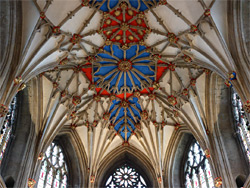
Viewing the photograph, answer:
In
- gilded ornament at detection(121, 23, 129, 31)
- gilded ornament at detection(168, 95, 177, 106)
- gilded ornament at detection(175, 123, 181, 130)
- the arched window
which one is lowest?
the arched window

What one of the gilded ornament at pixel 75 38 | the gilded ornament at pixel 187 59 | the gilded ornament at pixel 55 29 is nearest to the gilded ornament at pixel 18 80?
the gilded ornament at pixel 55 29

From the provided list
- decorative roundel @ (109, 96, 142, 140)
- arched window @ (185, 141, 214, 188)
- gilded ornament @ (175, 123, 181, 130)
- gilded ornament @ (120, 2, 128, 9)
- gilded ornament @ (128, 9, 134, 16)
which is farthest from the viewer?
gilded ornament @ (175, 123, 181, 130)

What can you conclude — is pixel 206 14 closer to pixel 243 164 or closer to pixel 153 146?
pixel 243 164

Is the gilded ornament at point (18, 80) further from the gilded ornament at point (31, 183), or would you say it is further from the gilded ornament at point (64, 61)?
the gilded ornament at point (31, 183)

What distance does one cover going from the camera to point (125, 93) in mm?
19312

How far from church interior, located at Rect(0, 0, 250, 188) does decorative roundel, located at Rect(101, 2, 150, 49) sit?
0.17ft

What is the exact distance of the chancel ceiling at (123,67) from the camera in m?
14.7

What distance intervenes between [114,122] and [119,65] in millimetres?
4343

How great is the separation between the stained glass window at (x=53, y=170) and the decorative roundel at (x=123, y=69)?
496 centimetres

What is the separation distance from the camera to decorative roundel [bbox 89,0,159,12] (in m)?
15.1

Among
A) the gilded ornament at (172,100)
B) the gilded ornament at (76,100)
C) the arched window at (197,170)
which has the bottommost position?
the arched window at (197,170)

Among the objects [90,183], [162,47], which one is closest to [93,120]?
[90,183]

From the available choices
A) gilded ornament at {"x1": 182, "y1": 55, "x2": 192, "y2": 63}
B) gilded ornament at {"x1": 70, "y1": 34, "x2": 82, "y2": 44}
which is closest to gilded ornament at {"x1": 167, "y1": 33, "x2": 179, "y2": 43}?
gilded ornament at {"x1": 182, "y1": 55, "x2": 192, "y2": 63}

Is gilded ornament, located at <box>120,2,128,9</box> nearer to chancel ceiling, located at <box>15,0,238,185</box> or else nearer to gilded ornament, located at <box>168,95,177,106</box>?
chancel ceiling, located at <box>15,0,238,185</box>
